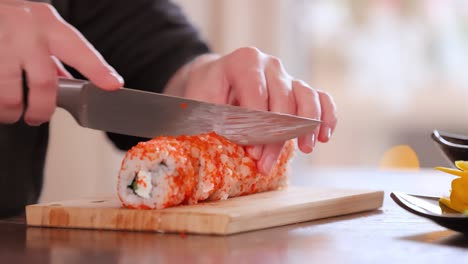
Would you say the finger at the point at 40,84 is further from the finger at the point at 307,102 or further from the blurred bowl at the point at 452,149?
the blurred bowl at the point at 452,149

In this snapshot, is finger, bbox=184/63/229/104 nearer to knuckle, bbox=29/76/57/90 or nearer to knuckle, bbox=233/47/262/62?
knuckle, bbox=233/47/262/62

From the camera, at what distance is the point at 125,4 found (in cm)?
194

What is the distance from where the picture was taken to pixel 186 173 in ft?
3.79

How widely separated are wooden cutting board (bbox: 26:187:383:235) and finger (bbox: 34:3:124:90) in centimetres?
16

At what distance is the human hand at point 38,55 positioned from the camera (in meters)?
1.12

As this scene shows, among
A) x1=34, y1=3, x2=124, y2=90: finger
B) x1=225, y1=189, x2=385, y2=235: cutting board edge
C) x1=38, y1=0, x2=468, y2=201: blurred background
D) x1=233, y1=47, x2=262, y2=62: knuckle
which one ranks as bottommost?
x1=38, y1=0, x2=468, y2=201: blurred background

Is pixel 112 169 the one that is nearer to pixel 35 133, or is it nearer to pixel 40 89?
pixel 35 133

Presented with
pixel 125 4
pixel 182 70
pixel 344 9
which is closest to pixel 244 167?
pixel 182 70

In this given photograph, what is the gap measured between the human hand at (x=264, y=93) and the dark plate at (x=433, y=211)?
0.21 m

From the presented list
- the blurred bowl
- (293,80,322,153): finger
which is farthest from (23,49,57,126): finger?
the blurred bowl

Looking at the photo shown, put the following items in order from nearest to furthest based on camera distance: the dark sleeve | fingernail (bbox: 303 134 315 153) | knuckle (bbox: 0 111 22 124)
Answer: knuckle (bbox: 0 111 22 124), fingernail (bbox: 303 134 315 153), the dark sleeve

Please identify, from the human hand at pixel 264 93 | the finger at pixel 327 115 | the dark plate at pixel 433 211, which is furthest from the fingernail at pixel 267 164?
the dark plate at pixel 433 211

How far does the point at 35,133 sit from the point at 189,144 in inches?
23.2

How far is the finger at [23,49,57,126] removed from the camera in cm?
112
